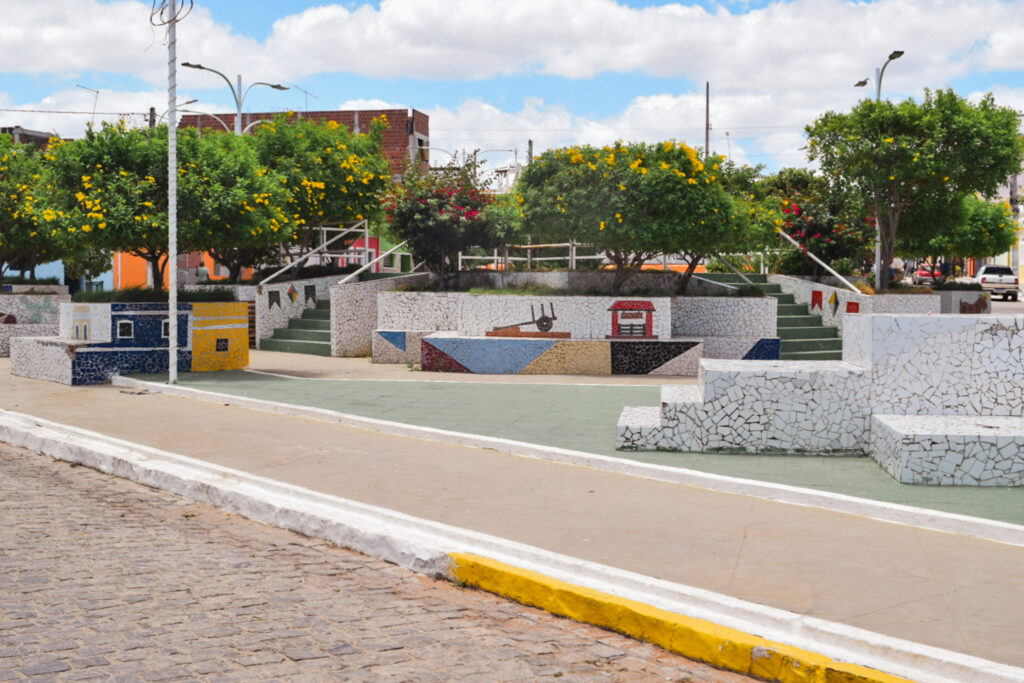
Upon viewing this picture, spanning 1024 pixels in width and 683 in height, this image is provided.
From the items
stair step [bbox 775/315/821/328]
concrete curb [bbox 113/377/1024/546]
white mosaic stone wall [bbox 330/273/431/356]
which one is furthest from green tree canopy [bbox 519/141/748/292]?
A: concrete curb [bbox 113/377/1024/546]

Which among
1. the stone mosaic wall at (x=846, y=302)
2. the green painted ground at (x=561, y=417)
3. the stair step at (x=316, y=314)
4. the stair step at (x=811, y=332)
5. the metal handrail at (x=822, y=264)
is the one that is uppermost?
the metal handrail at (x=822, y=264)

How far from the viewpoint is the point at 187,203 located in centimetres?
1623

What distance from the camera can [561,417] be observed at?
11.6 metres

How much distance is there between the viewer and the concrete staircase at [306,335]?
21.1 meters

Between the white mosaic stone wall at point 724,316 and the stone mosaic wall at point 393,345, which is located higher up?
the white mosaic stone wall at point 724,316

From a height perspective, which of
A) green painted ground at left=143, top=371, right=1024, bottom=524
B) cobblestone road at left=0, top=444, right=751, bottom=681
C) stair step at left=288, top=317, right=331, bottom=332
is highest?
stair step at left=288, top=317, right=331, bottom=332

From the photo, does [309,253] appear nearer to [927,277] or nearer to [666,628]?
[666,628]

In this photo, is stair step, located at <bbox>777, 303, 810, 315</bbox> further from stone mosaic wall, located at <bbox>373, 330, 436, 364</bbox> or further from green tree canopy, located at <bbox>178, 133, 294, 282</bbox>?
green tree canopy, located at <bbox>178, 133, 294, 282</bbox>

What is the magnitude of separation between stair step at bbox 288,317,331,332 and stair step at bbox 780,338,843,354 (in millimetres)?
9442

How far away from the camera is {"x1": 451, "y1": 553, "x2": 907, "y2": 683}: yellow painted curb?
4465mm

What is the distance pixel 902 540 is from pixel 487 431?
4.88 m

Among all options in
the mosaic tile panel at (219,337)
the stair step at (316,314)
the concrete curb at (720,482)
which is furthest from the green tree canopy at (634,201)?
the concrete curb at (720,482)

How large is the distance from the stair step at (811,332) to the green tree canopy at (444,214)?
5730mm

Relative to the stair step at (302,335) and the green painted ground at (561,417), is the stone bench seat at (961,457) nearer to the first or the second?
the green painted ground at (561,417)
